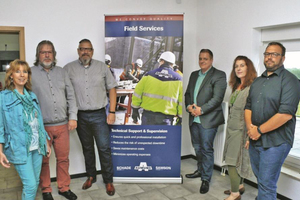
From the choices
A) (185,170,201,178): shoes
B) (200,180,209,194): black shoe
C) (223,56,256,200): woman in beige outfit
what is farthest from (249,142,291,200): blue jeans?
(185,170,201,178): shoes

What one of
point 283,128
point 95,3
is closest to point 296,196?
point 283,128

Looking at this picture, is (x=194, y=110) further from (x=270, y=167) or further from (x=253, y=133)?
(x=270, y=167)

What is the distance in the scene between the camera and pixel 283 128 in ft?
6.81

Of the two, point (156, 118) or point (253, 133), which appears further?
point (156, 118)

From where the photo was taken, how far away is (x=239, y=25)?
340cm

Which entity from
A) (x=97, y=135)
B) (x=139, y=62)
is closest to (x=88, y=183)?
(x=97, y=135)

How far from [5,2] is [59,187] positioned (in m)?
2.23

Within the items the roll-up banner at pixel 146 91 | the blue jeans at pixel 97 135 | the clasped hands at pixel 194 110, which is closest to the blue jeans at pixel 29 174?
the blue jeans at pixel 97 135

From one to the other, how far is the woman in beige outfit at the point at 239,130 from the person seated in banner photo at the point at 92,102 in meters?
1.37

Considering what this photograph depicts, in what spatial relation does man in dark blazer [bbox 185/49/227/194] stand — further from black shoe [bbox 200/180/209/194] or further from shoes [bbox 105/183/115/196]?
shoes [bbox 105/183/115/196]

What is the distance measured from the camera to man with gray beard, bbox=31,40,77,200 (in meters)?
2.69

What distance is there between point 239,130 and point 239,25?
5.00ft

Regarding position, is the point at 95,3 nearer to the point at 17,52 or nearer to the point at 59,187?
the point at 17,52

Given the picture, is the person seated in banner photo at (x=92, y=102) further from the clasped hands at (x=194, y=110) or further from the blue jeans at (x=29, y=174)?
the clasped hands at (x=194, y=110)
